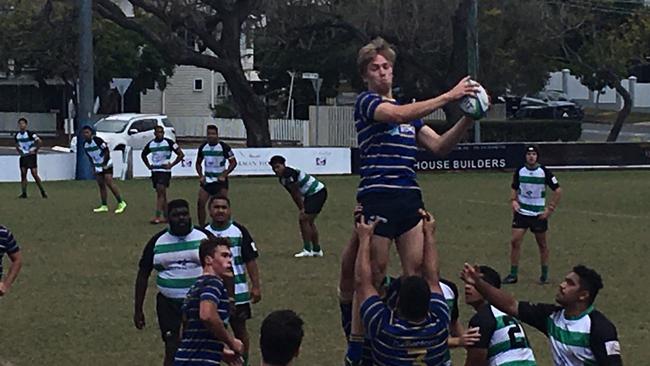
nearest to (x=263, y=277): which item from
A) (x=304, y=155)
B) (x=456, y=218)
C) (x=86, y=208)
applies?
(x=456, y=218)

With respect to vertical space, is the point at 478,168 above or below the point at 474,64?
below

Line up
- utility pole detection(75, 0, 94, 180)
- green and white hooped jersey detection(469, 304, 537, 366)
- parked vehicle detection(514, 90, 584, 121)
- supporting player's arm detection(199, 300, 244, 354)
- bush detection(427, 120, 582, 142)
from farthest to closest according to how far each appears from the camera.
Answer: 1. parked vehicle detection(514, 90, 584, 121)
2. bush detection(427, 120, 582, 142)
3. utility pole detection(75, 0, 94, 180)
4. supporting player's arm detection(199, 300, 244, 354)
5. green and white hooped jersey detection(469, 304, 537, 366)

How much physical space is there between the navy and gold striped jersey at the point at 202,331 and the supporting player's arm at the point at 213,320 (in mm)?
38

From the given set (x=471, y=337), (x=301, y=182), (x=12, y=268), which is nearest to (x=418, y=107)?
(x=471, y=337)

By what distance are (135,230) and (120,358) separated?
11988mm

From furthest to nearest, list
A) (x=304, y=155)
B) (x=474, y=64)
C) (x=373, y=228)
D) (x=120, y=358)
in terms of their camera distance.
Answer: (x=474, y=64) < (x=304, y=155) < (x=120, y=358) < (x=373, y=228)

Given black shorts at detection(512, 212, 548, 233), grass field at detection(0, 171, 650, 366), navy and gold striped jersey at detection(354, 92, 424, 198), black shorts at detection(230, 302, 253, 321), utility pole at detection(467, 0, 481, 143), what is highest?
utility pole at detection(467, 0, 481, 143)

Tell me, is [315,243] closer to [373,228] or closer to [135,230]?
[135,230]

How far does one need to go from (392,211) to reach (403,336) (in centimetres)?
95

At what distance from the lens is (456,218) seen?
26.9m

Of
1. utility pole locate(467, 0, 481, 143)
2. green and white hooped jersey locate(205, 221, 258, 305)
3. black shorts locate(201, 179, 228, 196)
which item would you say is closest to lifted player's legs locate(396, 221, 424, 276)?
green and white hooped jersey locate(205, 221, 258, 305)

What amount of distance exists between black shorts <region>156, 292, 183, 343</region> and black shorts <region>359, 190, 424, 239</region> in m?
3.59

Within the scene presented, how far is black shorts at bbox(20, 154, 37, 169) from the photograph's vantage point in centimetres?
3294

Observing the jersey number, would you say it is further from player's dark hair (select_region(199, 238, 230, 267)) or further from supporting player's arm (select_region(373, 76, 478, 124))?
player's dark hair (select_region(199, 238, 230, 267))
